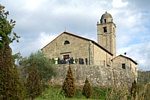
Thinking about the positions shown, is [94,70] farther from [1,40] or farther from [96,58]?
[1,40]

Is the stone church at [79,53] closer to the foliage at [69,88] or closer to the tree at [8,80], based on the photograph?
the foliage at [69,88]

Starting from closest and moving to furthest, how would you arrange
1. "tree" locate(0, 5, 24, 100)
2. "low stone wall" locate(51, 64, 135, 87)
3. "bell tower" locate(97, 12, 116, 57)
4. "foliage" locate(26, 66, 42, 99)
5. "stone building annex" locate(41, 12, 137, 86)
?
1. "tree" locate(0, 5, 24, 100)
2. "foliage" locate(26, 66, 42, 99)
3. "low stone wall" locate(51, 64, 135, 87)
4. "stone building annex" locate(41, 12, 137, 86)
5. "bell tower" locate(97, 12, 116, 57)

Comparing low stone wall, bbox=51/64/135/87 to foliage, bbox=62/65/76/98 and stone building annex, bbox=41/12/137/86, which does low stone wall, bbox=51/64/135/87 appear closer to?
stone building annex, bbox=41/12/137/86

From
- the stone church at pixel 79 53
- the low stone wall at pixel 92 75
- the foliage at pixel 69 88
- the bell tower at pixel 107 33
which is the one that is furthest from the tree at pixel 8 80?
the bell tower at pixel 107 33

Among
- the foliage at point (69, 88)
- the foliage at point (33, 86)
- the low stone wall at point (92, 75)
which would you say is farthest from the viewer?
the low stone wall at point (92, 75)

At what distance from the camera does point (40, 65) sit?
31.4 metres

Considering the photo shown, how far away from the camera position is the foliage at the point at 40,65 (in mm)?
31328

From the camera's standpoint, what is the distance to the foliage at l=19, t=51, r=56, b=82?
1233 inches

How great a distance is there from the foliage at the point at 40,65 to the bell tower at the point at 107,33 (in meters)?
28.1

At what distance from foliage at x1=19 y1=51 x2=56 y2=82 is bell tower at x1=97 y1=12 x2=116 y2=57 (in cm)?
2806

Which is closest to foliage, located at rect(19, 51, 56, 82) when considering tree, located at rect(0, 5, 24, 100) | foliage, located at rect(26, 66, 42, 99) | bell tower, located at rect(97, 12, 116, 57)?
foliage, located at rect(26, 66, 42, 99)

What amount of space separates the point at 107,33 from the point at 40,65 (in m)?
30.0

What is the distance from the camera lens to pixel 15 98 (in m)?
15.6

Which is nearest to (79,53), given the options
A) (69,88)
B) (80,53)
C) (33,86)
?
(80,53)
